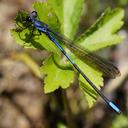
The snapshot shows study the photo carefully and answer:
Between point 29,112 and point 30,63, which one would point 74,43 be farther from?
point 29,112

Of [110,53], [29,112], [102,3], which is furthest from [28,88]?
[102,3]

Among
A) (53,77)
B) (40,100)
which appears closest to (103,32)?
(53,77)

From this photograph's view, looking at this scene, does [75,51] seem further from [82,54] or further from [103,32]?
[103,32]

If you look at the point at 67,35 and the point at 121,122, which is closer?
the point at 67,35

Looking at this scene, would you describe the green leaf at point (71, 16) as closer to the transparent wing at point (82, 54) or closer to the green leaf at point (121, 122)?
the transparent wing at point (82, 54)

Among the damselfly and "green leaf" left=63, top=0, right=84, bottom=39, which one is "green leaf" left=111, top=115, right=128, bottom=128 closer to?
the damselfly

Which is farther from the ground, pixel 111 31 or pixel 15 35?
pixel 15 35

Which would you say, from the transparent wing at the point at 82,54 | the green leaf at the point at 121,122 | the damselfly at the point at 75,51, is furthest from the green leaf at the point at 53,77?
the green leaf at the point at 121,122

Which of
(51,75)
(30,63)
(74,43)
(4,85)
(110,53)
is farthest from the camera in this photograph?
(110,53)
